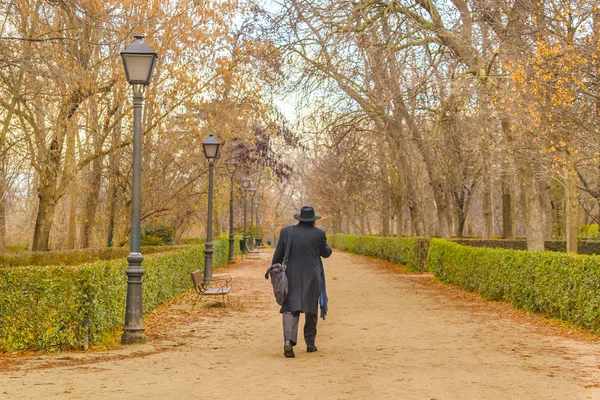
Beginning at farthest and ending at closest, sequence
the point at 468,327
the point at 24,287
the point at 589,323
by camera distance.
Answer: the point at 468,327 → the point at 589,323 → the point at 24,287

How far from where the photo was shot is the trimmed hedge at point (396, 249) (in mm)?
30047

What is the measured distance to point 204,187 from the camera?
3428cm

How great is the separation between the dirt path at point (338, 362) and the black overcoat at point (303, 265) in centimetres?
67

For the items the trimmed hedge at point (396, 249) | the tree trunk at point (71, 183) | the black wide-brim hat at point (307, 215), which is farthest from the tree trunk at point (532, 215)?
the black wide-brim hat at point (307, 215)

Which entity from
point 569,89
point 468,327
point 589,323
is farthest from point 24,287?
point 569,89

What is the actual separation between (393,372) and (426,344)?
259 cm

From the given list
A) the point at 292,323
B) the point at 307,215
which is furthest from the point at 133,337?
the point at 307,215

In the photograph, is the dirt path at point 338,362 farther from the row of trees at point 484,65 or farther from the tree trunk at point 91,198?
the tree trunk at point 91,198

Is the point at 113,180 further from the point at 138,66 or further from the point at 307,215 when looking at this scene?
the point at 307,215

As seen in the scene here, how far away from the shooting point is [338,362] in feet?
29.2

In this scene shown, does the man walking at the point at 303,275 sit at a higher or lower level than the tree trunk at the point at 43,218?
lower

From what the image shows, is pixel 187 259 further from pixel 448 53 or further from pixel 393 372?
pixel 393 372

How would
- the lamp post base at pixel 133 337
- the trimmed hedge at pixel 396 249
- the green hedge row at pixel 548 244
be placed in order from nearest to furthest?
the lamp post base at pixel 133 337 < the trimmed hedge at pixel 396 249 < the green hedge row at pixel 548 244

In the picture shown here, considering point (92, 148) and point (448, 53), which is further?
point (92, 148)
